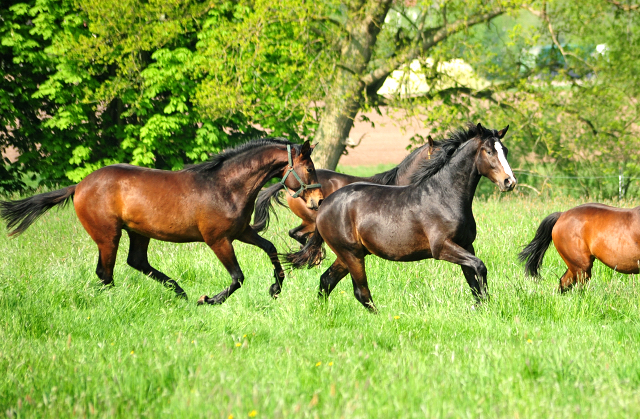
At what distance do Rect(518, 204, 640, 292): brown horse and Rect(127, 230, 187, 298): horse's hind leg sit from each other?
420cm

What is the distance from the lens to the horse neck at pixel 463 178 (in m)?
5.82

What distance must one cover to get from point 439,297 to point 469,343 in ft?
4.83

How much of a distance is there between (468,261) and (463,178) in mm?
792

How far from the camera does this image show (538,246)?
7.04m

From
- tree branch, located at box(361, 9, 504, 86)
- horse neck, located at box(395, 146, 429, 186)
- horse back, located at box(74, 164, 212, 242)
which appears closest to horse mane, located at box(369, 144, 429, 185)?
horse neck, located at box(395, 146, 429, 186)

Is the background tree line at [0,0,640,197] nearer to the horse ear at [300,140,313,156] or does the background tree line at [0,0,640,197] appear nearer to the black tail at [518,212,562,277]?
the horse ear at [300,140,313,156]

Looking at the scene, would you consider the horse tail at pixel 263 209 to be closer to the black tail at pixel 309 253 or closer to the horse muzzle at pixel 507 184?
the black tail at pixel 309 253

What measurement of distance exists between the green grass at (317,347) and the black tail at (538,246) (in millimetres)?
288

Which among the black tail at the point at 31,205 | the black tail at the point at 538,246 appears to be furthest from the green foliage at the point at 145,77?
the black tail at the point at 538,246

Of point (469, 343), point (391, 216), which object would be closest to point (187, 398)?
point (469, 343)

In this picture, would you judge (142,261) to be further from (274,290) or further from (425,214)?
(425,214)

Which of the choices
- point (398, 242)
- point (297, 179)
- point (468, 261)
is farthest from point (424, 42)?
point (468, 261)

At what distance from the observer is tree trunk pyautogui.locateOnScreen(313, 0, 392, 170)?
16.0 m

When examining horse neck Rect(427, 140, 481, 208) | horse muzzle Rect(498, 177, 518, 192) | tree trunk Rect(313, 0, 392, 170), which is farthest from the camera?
tree trunk Rect(313, 0, 392, 170)
